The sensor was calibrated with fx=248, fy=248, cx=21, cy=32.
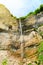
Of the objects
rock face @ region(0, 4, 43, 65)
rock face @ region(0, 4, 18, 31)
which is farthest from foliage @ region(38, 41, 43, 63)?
rock face @ region(0, 4, 18, 31)

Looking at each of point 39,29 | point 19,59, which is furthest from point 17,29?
point 19,59

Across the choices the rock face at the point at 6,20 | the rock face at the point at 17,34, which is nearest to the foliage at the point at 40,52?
the rock face at the point at 17,34

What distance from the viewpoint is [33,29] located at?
556 inches

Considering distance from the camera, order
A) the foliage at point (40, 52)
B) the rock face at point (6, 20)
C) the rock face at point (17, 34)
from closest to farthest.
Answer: the foliage at point (40, 52) < the rock face at point (17, 34) < the rock face at point (6, 20)

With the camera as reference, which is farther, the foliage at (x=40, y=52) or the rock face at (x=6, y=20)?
the rock face at (x=6, y=20)

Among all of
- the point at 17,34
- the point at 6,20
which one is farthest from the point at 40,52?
the point at 6,20

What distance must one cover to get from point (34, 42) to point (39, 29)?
1.15 metres

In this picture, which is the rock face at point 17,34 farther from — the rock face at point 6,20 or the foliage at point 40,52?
the foliage at point 40,52

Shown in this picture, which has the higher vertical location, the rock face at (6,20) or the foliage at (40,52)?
the rock face at (6,20)

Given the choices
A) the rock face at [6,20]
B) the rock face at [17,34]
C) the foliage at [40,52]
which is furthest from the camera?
the rock face at [6,20]

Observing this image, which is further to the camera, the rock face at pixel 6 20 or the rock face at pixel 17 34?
the rock face at pixel 6 20

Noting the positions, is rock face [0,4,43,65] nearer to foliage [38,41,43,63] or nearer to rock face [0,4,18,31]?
rock face [0,4,18,31]

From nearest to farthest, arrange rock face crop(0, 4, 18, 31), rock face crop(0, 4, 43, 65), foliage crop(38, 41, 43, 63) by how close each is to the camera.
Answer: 1. foliage crop(38, 41, 43, 63)
2. rock face crop(0, 4, 43, 65)
3. rock face crop(0, 4, 18, 31)

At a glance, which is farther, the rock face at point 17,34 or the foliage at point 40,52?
the rock face at point 17,34
